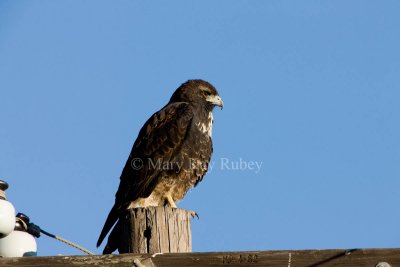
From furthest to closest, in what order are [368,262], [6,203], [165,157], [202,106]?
[202,106] → [165,157] → [6,203] → [368,262]

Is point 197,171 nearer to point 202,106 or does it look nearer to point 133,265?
point 202,106

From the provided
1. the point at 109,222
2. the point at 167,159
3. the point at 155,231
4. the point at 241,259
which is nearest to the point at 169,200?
the point at 167,159

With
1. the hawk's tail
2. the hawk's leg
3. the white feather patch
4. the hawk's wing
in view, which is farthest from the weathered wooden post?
the white feather patch

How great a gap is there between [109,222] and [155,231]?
2.62 m

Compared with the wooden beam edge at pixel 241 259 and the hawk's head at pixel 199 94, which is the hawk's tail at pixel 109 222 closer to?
the hawk's head at pixel 199 94

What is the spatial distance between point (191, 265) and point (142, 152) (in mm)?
4384

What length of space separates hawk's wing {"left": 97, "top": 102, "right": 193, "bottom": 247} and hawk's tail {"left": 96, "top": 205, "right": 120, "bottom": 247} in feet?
0.18

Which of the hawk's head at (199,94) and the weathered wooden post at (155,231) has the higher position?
the hawk's head at (199,94)

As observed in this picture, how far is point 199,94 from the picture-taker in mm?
8141

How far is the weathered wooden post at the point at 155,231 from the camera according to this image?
3.71 meters

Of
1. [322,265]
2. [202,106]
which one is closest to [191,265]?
[322,265]

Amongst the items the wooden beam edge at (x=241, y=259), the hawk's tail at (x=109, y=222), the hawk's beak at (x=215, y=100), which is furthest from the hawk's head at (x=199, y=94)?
the wooden beam edge at (x=241, y=259)

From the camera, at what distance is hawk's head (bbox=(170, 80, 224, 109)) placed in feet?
26.4

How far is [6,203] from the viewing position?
12.0 ft
